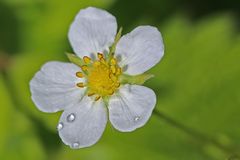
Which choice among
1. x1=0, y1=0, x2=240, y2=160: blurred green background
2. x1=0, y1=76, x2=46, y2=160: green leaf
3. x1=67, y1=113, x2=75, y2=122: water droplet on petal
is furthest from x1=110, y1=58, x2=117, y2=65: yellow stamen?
x1=0, y1=76, x2=46, y2=160: green leaf

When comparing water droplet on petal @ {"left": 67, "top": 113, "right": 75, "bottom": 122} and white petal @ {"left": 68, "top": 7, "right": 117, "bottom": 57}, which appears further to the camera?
white petal @ {"left": 68, "top": 7, "right": 117, "bottom": 57}

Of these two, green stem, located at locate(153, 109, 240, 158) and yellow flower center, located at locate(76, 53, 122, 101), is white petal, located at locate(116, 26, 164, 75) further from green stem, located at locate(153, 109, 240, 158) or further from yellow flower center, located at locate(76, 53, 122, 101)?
green stem, located at locate(153, 109, 240, 158)

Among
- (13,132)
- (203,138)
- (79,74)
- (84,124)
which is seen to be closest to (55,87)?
(79,74)

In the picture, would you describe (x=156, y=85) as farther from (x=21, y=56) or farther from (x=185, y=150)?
(x=21, y=56)

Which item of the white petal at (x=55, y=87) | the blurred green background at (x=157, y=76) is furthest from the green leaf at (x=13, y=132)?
the white petal at (x=55, y=87)

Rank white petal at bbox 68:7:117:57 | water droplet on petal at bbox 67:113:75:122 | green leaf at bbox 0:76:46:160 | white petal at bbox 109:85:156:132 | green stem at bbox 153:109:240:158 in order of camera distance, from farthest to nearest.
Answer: green leaf at bbox 0:76:46:160 → green stem at bbox 153:109:240:158 → white petal at bbox 68:7:117:57 → water droplet on petal at bbox 67:113:75:122 → white petal at bbox 109:85:156:132

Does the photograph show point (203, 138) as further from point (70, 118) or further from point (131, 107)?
point (70, 118)

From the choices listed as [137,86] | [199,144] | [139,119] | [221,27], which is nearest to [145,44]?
[137,86]

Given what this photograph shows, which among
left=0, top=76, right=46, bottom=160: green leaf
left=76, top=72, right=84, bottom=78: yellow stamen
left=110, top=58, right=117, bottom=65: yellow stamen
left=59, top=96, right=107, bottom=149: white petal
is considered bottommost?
left=0, top=76, right=46, bottom=160: green leaf
